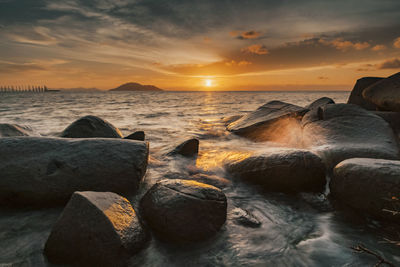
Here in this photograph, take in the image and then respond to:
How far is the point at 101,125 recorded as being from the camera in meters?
4.83

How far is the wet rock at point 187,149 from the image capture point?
4859 mm

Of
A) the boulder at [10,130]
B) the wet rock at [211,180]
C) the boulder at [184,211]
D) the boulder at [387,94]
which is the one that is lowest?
the wet rock at [211,180]

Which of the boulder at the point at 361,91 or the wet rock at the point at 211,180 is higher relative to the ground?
the boulder at the point at 361,91

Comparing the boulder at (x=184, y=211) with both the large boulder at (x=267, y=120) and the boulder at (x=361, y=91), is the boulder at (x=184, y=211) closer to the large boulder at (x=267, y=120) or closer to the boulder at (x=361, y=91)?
the large boulder at (x=267, y=120)

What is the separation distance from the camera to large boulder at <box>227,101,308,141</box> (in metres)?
6.36

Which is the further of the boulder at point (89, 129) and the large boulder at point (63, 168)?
the boulder at point (89, 129)

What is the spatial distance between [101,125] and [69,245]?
3.27 m

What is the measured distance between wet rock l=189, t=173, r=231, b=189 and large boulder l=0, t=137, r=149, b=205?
0.98 metres

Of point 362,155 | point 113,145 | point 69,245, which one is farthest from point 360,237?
point 113,145

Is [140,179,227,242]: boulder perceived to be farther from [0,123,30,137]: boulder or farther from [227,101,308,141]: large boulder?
[227,101,308,141]: large boulder

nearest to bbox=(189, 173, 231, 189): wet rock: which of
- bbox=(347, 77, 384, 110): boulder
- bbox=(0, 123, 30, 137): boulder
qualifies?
bbox=(0, 123, 30, 137): boulder

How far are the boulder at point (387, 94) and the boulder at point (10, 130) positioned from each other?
8.51 metres

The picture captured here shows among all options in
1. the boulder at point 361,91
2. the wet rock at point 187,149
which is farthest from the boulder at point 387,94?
the wet rock at point 187,149

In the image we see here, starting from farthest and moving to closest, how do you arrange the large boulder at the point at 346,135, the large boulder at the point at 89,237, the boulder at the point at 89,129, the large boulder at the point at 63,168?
the boulder at the point at 89,129 → the large boulder at the point at 346,135 → the large boulder at the point at 63,168 → the large boulder at the point at 89,237
